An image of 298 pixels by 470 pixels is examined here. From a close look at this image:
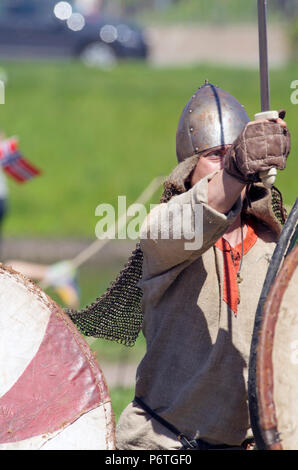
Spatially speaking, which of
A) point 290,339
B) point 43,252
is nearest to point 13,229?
point 43,252

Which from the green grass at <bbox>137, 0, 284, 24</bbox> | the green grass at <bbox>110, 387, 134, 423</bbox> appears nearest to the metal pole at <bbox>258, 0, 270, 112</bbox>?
the green grass at <bbox>110, 387, 134, 423</bbox>

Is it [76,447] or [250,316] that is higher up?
[250,316]

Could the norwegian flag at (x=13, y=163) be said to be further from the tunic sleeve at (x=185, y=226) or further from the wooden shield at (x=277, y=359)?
the wooden shield at (x=277, y=359)

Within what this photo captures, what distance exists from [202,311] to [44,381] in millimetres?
612

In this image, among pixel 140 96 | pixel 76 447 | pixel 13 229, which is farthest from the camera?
pixel 140 96

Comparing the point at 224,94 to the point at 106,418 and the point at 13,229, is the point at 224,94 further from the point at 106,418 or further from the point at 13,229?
the point at 13,229

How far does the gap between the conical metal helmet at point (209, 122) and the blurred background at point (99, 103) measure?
142 inches

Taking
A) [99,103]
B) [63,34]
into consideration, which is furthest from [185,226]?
[63,34]

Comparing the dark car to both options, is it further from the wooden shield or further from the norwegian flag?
the wooden shield

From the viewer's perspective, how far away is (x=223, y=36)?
66.6 feet

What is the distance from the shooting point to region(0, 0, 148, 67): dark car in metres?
17.5

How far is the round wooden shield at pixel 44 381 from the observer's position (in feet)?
9.25

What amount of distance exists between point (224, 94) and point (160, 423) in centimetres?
114

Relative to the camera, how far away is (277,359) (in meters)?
2.62
